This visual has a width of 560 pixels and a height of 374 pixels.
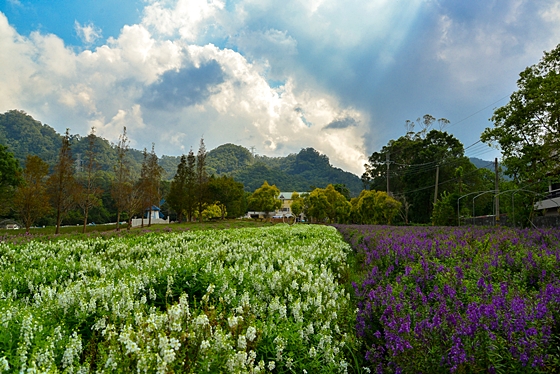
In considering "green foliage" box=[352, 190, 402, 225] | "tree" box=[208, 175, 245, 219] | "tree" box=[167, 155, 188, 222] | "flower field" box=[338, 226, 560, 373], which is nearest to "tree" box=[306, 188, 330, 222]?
"green foliage" box=[352, 190, 402, 225]

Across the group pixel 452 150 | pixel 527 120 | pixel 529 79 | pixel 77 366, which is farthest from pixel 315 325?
pixel 452 150

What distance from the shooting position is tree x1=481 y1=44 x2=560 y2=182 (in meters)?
16.0

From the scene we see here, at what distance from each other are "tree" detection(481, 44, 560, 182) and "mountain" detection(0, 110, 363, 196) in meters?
50.9

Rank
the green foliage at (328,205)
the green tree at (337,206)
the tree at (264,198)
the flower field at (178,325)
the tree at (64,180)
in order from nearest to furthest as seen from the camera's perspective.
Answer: the flower field at (178,325) → the tree at (64,180) → the green foliage at (328,205) → the green tree at (337,206) → the tree at (264,198)

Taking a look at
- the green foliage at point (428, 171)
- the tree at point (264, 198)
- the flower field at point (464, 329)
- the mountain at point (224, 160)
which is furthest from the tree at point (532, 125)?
the mountain at point (224, 160)

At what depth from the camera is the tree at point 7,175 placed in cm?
2866

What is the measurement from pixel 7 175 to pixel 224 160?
4484 inches

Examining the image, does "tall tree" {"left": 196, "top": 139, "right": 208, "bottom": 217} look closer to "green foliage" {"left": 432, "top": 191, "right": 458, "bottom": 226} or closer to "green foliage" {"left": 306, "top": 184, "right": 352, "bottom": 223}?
"green foliage" {"left": 306, "top": 184, "right": 352, "bottom": 223}

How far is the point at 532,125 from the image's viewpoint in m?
18.6

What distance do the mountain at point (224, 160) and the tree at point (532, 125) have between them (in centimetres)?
5088

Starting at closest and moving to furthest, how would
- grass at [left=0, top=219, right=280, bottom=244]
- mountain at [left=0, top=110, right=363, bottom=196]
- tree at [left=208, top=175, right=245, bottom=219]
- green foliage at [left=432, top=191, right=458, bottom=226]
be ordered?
grass at [left=0, top=219, right=280, bottom=244], green foliage at [left=432, top=191, right=458, bottom=226], tree at [left=208, top=175, right=245, bottom=219], mountain at [left=0, top=110, right=363, bottom=196]

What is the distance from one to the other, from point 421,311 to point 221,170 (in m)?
133

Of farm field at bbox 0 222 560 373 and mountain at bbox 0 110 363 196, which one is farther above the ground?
mountain at bbox 0 110 363 196

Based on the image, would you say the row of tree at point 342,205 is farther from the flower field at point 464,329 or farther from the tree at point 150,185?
the flower field at point 464,329
